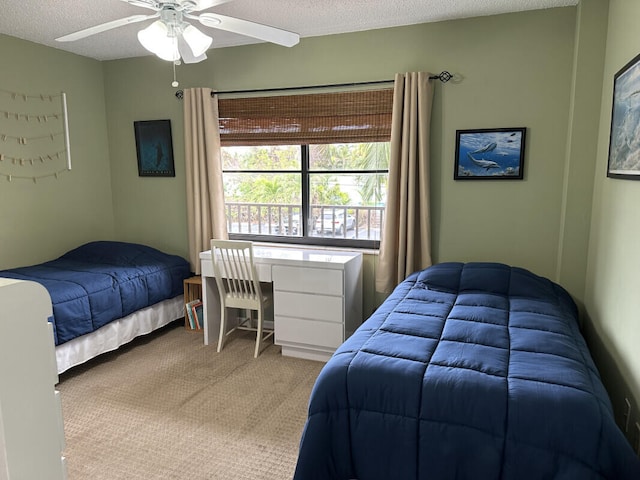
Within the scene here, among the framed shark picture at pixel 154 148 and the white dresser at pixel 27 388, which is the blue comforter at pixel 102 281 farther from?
the white dresser at pixel 27 388

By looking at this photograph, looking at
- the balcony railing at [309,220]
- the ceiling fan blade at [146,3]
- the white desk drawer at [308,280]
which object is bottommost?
the white desk drawer at [308,280]

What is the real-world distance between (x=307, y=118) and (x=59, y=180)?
2.30m

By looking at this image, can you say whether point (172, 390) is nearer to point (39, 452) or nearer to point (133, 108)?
point (39, 452)

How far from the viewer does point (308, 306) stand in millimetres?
3477

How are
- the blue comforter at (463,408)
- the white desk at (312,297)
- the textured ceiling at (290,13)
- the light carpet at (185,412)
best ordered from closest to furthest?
the blue comforter at (463,408) → the light carpet at (185,412) → the textured ceiling at (290,13) → the white desk at (312,297)

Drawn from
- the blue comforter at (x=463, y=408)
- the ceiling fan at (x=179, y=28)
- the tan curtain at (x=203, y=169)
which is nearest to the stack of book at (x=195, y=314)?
the tan curtain at (x=203, y=169)

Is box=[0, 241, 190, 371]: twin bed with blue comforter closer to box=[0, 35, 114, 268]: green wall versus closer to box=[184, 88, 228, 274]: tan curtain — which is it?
box=[0, 35, 114, 268]: green wall

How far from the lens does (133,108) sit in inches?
176

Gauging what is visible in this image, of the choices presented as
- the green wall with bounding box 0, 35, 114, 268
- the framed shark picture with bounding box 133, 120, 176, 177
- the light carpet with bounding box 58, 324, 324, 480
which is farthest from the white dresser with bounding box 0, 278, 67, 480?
the framed shark picture with bounding box 133, 120, 176, 177

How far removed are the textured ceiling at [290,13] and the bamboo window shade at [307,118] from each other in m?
0.51

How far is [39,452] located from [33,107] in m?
4.00

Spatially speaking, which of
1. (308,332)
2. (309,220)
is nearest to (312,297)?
(308,332)

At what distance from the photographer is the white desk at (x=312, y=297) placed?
11.1ft

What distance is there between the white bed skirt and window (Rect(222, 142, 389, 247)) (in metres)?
0.88
